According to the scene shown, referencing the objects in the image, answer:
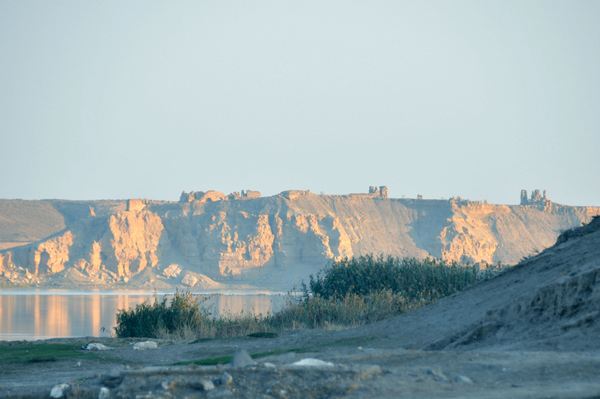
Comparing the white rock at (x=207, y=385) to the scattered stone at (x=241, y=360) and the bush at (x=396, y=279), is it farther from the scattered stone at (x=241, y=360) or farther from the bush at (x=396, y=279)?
the bush at (x=396, y=279)

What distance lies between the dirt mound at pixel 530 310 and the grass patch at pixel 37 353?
19.0 ft

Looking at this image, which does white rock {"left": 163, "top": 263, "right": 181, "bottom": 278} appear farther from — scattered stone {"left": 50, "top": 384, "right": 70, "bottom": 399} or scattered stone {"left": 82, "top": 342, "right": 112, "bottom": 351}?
scattered stone {"left": 50, "top": 384, "right": 70, "bottom": 399}

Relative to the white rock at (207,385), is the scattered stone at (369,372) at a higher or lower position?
higher

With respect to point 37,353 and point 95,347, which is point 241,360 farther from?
point 95,347

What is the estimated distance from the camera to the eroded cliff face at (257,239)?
5522 inches

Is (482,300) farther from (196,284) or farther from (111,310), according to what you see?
(196,284)

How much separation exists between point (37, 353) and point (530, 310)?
29.2 ft

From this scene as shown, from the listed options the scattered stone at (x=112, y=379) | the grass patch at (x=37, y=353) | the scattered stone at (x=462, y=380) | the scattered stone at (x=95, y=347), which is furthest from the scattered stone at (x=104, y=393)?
the scattered stone at (x=95, y=347)

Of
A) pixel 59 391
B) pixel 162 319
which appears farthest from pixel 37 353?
pixel 59 391

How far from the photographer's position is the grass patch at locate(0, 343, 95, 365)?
18898 millimetres

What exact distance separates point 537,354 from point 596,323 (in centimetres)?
212

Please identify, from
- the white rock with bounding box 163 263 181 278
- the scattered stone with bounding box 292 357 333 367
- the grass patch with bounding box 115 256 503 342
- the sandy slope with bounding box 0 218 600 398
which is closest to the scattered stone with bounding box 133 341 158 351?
the sandy slope with bounding box 0 218 600 398

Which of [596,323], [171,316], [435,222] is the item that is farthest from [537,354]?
[435,222]

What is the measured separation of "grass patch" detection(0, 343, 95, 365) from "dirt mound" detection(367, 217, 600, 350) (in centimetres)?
578
